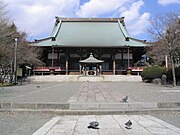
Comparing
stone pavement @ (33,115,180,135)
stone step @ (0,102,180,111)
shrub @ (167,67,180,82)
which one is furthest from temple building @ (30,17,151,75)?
stone pavement @ (33,115,180,135)

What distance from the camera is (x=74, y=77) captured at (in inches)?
1566

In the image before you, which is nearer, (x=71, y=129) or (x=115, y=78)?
(x=71, y=129)

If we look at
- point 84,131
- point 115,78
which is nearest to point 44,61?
point 115,78

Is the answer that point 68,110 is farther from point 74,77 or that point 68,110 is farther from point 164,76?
point 74,77

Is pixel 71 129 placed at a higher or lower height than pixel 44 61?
lower

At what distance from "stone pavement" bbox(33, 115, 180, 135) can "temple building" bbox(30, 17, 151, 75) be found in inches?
1328

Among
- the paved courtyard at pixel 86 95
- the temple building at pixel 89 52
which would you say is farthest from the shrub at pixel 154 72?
the paved courtyard at pixel 86 95

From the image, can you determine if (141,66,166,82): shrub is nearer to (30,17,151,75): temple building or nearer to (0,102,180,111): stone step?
(30,17,151,75): temple building

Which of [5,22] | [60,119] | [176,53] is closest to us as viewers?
[60,119]

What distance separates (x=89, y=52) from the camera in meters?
45.7

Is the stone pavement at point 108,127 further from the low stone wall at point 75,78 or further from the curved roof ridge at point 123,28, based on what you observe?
the curved roof ridge at point 123,28

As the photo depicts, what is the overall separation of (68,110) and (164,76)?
22.1m

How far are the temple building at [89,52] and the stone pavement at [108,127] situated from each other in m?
33.7

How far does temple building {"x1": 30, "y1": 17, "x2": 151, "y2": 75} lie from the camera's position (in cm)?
4353
